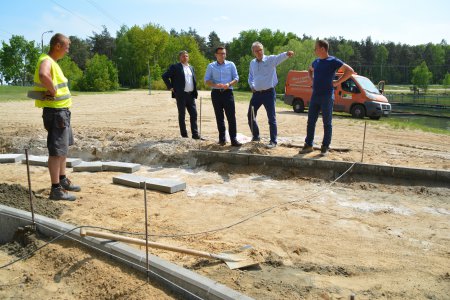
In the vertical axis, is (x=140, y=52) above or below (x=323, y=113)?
above

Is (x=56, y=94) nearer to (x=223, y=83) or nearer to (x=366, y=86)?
(x=223, y=83)

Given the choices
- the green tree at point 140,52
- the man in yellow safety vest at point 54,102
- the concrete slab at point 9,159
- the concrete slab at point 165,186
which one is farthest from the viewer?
the green tree at point 140,52

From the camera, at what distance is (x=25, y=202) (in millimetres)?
4824

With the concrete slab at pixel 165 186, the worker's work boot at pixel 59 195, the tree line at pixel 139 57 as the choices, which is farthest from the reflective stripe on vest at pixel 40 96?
the tree line at pixel 139 57

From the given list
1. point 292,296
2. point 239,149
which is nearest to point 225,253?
point 292,296

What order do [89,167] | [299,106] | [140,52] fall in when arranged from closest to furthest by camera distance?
[89,167] < [299,106] < [140,52]

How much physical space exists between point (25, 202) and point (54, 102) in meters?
1.27

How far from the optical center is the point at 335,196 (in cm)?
561

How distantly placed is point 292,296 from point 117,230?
2.12m

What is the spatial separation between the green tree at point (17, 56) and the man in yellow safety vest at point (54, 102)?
53543 mm

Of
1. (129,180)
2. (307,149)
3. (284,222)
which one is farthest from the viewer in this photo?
(307,149)

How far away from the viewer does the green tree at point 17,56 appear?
5353cm

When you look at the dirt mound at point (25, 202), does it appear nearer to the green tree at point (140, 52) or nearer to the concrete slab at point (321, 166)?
the concrete slab at point (321, 166)

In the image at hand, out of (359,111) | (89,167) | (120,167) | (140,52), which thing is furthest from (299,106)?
(140,52)
